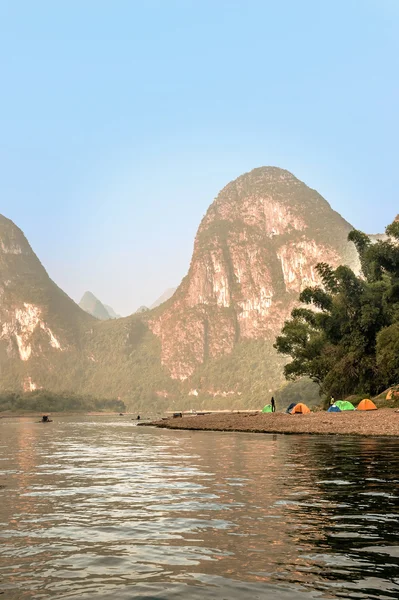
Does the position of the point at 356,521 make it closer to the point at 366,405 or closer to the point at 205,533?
the point at 205,533

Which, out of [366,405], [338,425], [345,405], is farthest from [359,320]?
[338,425]

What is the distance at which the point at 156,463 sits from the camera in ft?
81.1

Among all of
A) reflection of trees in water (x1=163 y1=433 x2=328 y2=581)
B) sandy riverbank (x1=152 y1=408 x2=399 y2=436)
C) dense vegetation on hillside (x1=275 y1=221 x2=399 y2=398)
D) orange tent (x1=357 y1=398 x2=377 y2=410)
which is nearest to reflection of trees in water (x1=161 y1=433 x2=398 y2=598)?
reflection of trees in water (x1=163 y1=433 x2=328 y2=581)

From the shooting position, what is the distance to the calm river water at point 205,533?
7.38m

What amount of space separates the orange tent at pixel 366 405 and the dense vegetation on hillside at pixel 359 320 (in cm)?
370

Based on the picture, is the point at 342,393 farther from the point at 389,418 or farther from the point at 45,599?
the point at 45,599

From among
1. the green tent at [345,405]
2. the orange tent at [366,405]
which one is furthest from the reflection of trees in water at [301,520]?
the green tent at [345,405]

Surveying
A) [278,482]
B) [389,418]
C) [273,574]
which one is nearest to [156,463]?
[278,482]

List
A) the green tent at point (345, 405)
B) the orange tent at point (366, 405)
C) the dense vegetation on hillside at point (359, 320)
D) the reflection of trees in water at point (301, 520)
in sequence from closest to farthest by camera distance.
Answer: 1. the reflection of trees in water at point (301, 520)
2. the orange tent at point (366, 405)
3. the green tent at point (345, 405)
4. the dense vegetation on hillside at point (359, 320)

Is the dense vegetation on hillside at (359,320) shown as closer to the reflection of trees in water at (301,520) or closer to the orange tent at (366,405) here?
the orange tent at (366,405)

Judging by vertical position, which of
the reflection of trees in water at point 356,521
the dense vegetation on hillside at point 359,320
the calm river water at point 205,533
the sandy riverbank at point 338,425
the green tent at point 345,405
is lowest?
the calm river water at point 205,533

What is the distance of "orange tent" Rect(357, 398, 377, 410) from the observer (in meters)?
57.5

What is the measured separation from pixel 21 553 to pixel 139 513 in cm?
390

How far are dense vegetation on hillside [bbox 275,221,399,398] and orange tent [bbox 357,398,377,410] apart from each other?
3695 mm
